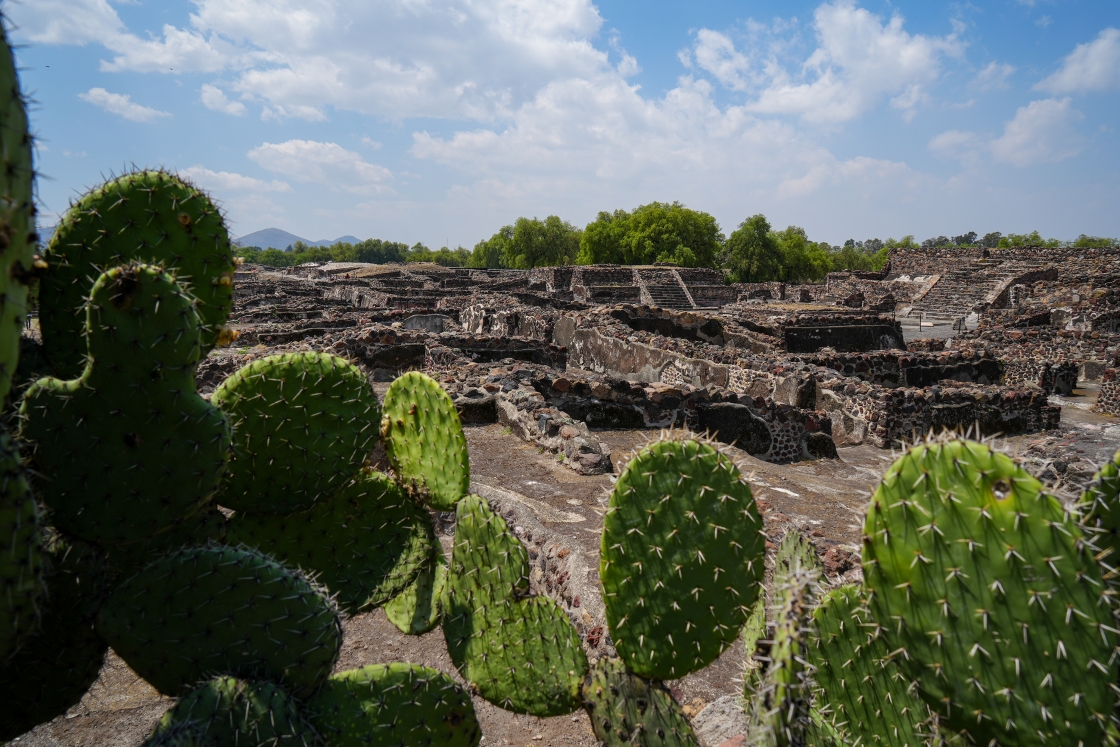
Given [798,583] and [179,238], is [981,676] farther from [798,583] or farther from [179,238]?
[179,238]

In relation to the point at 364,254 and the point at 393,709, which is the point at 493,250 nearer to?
the point at 364,254

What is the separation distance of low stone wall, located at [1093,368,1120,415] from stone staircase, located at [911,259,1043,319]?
22.9 m

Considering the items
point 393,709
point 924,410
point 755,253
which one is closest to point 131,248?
point 393,709

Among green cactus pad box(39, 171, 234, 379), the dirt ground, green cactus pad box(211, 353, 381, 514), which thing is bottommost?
the dirt ground

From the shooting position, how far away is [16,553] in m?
1.18

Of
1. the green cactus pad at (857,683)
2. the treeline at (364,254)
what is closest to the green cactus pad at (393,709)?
the green cactus pad at (857,683)

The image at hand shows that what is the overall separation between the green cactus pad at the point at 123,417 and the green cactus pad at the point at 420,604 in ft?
4.57

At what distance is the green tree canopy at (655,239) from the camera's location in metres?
61.2

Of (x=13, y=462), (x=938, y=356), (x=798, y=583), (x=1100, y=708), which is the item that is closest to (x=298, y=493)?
(x=13, y=462)

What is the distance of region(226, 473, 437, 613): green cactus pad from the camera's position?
247 centimetres

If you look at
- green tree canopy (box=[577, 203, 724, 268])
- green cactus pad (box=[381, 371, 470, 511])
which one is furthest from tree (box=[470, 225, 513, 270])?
green cactus pad (box=[381, 371, 470, 511])

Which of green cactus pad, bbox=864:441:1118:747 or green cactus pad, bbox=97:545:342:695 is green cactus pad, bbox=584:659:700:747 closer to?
green cactus pad, bbox=864:441:1118:747

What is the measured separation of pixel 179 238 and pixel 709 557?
184 cm

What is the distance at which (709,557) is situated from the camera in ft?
6.68
